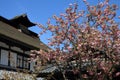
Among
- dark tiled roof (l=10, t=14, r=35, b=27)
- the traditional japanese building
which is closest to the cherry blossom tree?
the traditional japanese building

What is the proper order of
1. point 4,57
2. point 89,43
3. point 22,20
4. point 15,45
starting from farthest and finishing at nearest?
point 22,20, point 15,45, point 4,57, point 89,43

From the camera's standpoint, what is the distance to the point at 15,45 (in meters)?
24.0

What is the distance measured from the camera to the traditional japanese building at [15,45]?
873 inches

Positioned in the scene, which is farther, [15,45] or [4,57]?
[15,45]

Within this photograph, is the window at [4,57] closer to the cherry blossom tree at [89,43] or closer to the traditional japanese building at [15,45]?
the traditional japanese building at [15,45]

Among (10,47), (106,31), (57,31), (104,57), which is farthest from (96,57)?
(10,47)

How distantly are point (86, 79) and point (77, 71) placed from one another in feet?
2.15

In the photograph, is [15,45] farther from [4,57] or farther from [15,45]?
[4,57]

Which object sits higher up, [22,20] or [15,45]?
[22,20]

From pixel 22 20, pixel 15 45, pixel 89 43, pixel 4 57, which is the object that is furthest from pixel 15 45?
pixel 89 43

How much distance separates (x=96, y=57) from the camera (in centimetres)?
1121

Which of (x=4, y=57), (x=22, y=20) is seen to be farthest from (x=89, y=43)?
(x=22, y=20)

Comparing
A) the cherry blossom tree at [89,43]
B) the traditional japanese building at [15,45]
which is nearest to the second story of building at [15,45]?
the traditional japanese building at [15,45]

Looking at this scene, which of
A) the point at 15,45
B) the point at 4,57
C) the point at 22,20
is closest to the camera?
the point at 4,57
